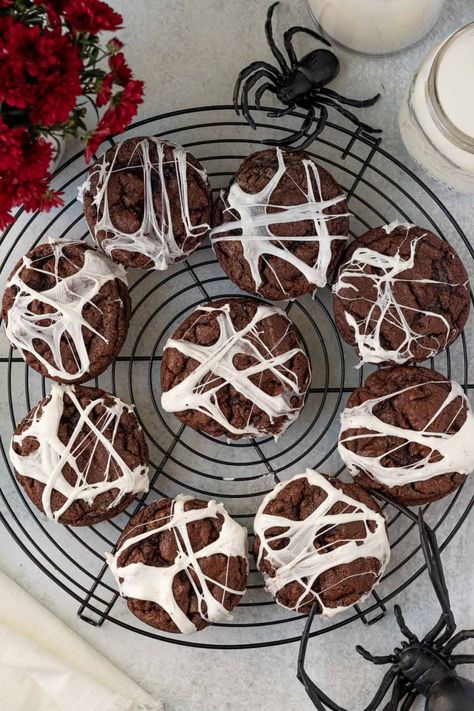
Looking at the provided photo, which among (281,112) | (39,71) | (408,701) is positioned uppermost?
(281,112)

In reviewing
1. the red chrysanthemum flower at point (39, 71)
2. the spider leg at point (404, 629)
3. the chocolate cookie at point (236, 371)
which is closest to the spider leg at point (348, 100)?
the chocolate cookie at point (236, 371)

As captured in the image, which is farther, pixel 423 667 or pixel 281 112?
pixel 281 112

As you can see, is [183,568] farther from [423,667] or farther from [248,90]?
[248,90]

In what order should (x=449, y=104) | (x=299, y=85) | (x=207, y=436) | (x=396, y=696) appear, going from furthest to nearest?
(x=207, y=436)
(x=299, y=85)
(x=396, y=696)
(x=449, y=104)

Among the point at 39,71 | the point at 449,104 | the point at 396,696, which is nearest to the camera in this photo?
the point at 39,71

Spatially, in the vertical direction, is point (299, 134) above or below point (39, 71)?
above

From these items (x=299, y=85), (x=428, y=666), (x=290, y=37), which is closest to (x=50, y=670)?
(x=428, y=666)

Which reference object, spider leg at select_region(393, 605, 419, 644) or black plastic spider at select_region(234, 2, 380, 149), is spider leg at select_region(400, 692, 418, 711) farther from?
black plastic spider at select_region(234, 2, 380, 149)

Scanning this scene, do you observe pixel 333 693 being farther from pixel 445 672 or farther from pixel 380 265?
pixel 380 265

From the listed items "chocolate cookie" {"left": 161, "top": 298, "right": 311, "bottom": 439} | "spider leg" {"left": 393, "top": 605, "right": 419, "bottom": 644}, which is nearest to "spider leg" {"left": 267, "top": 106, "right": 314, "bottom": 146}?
"chocolate cookie" {"left": 161, "top": 298, "right": 311, "bottom": 439}
